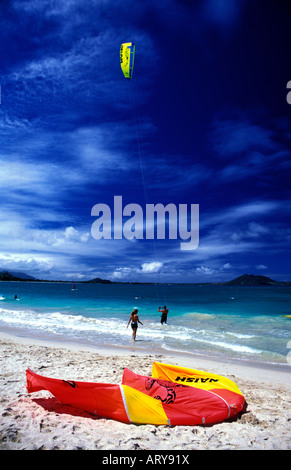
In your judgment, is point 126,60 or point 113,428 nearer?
point 113,428

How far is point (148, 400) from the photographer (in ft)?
14.8

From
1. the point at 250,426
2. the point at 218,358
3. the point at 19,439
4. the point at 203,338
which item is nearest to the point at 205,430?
the point at 250,426

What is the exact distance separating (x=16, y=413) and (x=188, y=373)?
3445 millimetres

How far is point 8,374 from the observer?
6.37 metres

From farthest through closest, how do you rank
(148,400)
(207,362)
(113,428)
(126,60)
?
(126,60)
(207,362)
(148,400)
(113,428)

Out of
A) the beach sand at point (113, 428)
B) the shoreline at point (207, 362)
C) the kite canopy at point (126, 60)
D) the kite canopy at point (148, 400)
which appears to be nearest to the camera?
the beach sand at point (113, 428)

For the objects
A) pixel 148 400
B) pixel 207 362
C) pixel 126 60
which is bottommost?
pixel 207 362

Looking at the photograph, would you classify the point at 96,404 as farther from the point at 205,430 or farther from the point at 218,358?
the point at 218,358

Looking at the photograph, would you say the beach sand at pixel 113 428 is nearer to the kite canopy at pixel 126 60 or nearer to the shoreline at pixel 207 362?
the shoreline at pixel 207 362

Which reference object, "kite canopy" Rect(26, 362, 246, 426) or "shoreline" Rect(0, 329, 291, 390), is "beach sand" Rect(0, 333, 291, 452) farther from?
"shoreline" Rect(0, 329, 291, 390)

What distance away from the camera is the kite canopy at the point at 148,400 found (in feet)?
14.2

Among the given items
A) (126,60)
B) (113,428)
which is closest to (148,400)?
(113,428)

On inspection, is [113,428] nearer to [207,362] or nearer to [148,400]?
[148,400]

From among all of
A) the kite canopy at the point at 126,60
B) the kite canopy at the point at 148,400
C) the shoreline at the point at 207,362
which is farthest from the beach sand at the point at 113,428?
the kite canopy at the point at 126,60
